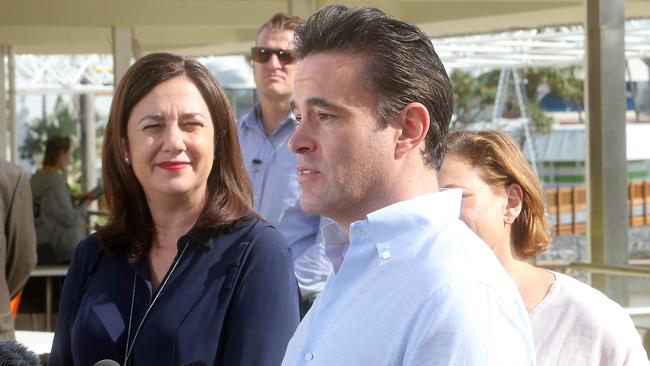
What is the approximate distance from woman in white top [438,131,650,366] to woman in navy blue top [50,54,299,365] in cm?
50

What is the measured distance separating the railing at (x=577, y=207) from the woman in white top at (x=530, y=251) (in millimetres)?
7242

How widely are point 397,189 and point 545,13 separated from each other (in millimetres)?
9217

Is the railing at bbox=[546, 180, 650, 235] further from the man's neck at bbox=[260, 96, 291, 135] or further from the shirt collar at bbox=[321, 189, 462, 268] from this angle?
the shirt collar at bbox=[321, 189, 462, 268]

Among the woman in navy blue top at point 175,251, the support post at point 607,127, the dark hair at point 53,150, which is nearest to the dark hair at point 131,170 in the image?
the woman in navy blue top at point 175,251

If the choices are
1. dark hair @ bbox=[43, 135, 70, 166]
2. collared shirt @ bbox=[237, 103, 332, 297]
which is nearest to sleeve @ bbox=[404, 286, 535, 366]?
collared shirt @ bbox=[237, 103, 332, 297]

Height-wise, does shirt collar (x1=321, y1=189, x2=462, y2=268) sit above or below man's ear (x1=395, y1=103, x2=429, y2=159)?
below

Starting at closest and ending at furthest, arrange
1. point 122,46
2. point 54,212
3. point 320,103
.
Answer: point 320,103
point 122,46
point 54,212

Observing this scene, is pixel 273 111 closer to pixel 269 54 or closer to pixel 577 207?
pixel 269 54

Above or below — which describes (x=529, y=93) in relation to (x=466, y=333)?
above

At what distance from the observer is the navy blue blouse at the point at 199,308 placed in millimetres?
2398

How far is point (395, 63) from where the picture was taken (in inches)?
60.8

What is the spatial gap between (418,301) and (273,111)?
3.03 m

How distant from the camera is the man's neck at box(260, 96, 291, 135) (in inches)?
169

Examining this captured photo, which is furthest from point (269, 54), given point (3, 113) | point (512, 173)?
point (3, 113)
